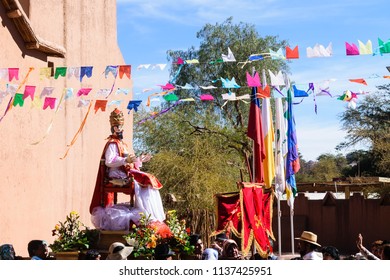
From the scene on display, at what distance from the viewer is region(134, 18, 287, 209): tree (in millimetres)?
29109

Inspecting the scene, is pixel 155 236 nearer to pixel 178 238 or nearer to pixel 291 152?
pixel 178 238

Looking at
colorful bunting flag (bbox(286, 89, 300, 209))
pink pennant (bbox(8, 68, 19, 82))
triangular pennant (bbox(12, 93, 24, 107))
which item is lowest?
colorful bunting flag (bbox(286, 89, 300, 209))

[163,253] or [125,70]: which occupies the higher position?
[125,70]

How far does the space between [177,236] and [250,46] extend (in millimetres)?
25443

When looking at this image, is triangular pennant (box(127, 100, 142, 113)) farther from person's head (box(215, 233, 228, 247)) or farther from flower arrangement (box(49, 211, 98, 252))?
flower arrangement (box(49, 211, 98, 252))

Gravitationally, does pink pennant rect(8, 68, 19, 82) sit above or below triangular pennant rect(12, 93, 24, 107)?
above

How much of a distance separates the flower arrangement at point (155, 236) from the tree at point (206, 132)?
558 inches

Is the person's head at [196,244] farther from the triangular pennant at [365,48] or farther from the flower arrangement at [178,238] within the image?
the triangular pennant at [365,48]

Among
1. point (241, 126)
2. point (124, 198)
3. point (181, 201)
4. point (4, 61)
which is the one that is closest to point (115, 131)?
point (4, 61)

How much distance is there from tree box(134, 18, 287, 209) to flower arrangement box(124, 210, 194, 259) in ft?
46.5

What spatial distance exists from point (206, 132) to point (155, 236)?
21.6 metres

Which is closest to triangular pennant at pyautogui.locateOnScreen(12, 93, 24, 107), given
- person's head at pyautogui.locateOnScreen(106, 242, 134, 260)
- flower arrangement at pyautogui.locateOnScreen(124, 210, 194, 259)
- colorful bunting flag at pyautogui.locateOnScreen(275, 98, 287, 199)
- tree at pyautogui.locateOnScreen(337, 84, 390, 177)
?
flower arrangement at pyautogui.locateOnScreen(124, 210, 194, 259)

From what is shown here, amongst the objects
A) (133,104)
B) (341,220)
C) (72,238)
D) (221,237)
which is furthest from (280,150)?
(341,220)

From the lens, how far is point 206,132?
32406 mm
